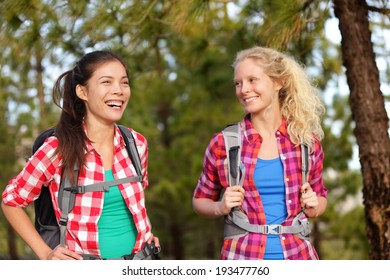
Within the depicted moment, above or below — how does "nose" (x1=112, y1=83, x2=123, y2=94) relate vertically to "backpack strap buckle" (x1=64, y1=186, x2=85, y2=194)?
above

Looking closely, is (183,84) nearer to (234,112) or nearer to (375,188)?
(234,112)

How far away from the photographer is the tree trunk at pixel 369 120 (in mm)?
3576

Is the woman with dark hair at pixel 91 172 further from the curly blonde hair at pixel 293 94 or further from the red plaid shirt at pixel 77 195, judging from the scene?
the curly blonde hair at pixel 293 94

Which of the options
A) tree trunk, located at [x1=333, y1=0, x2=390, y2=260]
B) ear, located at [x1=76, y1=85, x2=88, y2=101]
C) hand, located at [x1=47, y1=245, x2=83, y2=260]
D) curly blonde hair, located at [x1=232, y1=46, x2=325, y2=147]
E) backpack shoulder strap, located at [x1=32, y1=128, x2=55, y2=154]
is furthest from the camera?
tree trunk, located at [x1=333, y1=0, x2=390, y2=260]

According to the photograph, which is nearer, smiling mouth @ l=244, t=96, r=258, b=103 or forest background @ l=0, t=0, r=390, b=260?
smiling mouth @ l=244, t=96, r=258, b=103

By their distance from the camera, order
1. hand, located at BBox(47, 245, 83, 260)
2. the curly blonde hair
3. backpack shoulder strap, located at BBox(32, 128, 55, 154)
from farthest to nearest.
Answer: the curly blonde hair < backpack shoulder strap, located at BBox(32, 128, 55, 154) < hand, located at BBox(47, 245, 83, 260)

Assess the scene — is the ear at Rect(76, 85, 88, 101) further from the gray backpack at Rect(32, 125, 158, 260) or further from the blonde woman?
the blonde woman

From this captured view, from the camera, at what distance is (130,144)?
2.38 meters

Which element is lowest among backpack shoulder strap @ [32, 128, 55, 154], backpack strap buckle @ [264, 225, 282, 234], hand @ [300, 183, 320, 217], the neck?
backpack strap buckle @ [264, 225, 282, 234]

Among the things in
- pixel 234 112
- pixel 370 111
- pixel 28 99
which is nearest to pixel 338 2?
pixel 370 111

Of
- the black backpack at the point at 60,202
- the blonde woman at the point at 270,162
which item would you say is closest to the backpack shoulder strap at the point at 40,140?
the black backpack at the point at 60,202

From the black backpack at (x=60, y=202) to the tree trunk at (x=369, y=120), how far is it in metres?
1.75

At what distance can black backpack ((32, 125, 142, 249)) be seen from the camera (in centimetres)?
218

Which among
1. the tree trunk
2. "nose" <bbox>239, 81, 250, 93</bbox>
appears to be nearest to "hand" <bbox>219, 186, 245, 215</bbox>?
"nose" <bbox>239, 81, 250, 93</bbox>
